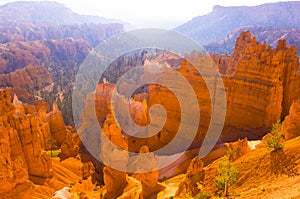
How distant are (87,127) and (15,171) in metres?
16.0

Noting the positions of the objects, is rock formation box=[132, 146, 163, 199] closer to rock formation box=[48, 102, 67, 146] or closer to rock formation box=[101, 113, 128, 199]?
rock formation box=[101, 113, 128, 199]

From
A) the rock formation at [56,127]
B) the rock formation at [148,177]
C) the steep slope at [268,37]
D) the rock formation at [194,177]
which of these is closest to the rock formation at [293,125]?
the rock formation at [194,177]

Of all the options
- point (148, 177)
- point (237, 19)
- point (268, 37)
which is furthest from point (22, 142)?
point (237, 19)

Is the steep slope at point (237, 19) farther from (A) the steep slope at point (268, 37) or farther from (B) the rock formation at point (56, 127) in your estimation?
(B) the rock formation at point (56, 127)

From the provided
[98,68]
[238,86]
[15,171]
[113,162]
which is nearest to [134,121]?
[238,86]

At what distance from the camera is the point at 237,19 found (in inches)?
5659

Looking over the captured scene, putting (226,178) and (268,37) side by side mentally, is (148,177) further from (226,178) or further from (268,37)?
(268,37)

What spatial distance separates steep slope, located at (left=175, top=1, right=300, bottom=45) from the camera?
Result: 420 ft

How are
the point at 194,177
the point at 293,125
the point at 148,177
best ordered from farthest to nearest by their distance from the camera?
1. the point at 148,177
2. the point at 293,125
3. the point at 194,177

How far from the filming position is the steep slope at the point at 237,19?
420 feet

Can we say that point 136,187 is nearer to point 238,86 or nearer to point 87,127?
point 238,86

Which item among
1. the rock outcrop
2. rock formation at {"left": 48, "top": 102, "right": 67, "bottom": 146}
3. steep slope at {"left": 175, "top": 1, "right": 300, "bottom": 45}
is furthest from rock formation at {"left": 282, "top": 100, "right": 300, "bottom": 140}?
steep slope at {"left": 175, "top": 1, "right": 300, "bottom": 45}

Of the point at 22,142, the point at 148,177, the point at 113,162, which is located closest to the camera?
the point at 113,162

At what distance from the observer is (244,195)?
973 cm
